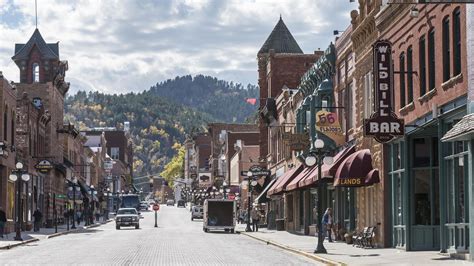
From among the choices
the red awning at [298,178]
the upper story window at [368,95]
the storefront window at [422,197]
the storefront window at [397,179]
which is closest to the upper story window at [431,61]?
the storefront window at [422,197]

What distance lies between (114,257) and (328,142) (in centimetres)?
1873

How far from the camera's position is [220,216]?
70.2 m

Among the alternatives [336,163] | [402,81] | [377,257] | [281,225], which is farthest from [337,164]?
[281,225]

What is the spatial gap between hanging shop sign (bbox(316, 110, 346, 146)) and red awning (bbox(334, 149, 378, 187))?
6.82 metres

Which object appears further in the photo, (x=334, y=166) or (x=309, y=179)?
(x=309, y=179)

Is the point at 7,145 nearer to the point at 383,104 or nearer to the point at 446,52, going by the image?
the point at 383,104

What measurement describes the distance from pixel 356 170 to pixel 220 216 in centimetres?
3002

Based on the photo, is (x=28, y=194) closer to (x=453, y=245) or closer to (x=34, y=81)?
(x=34, y=81)

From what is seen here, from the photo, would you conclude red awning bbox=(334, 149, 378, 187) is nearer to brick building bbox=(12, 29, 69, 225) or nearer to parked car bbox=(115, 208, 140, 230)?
parked car bbox=(115, 208, 140, 230)

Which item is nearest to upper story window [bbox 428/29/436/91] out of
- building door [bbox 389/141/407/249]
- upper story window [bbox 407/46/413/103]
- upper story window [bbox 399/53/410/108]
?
upper story window [bbox 407/46/413/103]

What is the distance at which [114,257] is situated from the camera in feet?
115

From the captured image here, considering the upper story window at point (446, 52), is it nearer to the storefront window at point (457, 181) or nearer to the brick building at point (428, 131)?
the brick building at point (428, 131)

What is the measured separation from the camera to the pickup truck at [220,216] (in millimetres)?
69625

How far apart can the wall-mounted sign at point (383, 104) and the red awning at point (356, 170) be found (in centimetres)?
629
